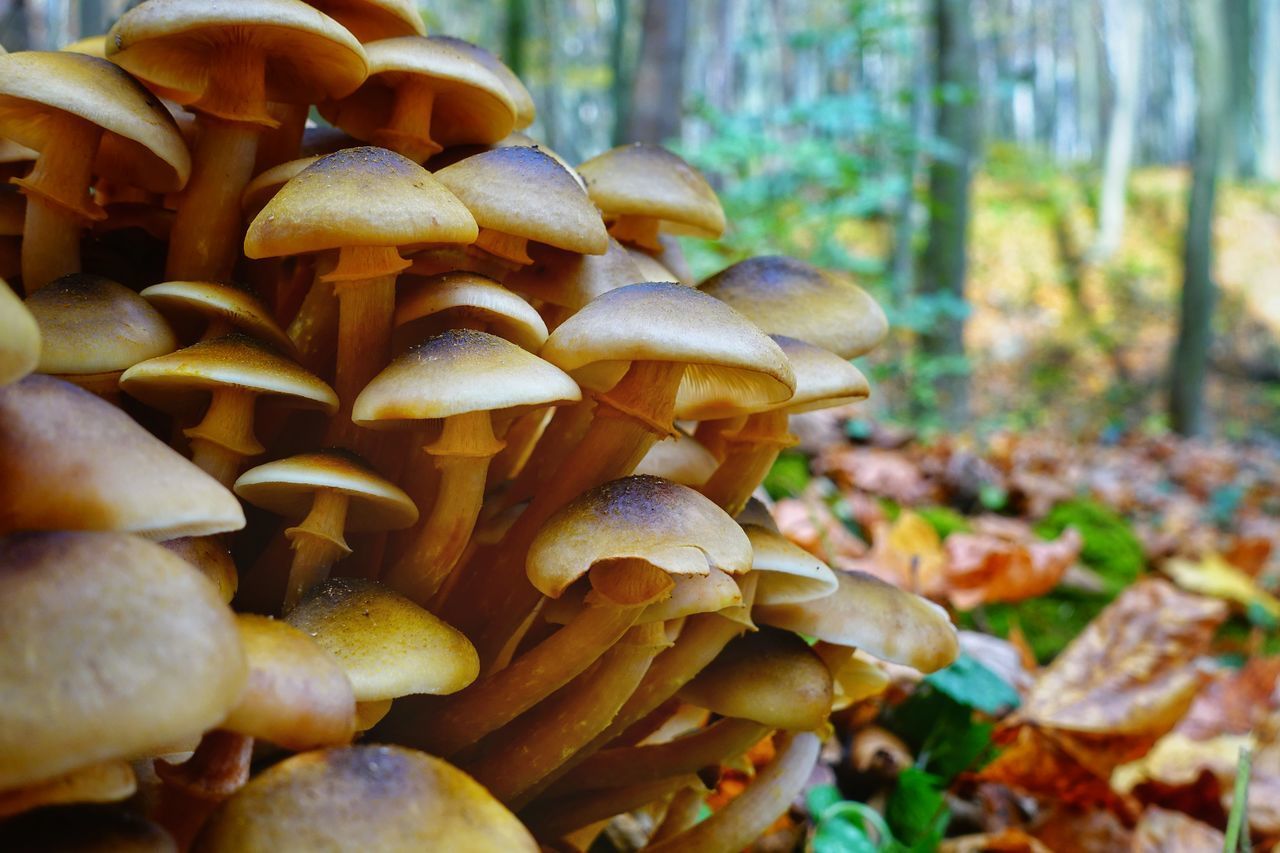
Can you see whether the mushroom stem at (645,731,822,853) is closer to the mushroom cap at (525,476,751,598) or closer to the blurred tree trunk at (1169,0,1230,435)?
the mushroom cap at (525,476,751,598)

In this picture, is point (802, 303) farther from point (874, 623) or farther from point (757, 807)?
point (757, 807)

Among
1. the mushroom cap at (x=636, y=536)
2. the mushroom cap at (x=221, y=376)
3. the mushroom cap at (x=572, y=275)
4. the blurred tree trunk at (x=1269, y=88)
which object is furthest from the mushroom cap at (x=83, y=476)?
the blurred tree trunk at (x=1269, y=88)

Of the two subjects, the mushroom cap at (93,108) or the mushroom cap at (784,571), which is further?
the mushroom cap at (784,571)

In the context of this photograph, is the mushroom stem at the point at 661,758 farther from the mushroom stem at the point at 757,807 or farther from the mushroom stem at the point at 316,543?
the mushroom stem at the point at 316,543

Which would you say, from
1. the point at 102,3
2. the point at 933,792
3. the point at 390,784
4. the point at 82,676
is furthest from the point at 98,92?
the point at 102,3

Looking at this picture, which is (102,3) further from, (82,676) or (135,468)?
(82,676)
